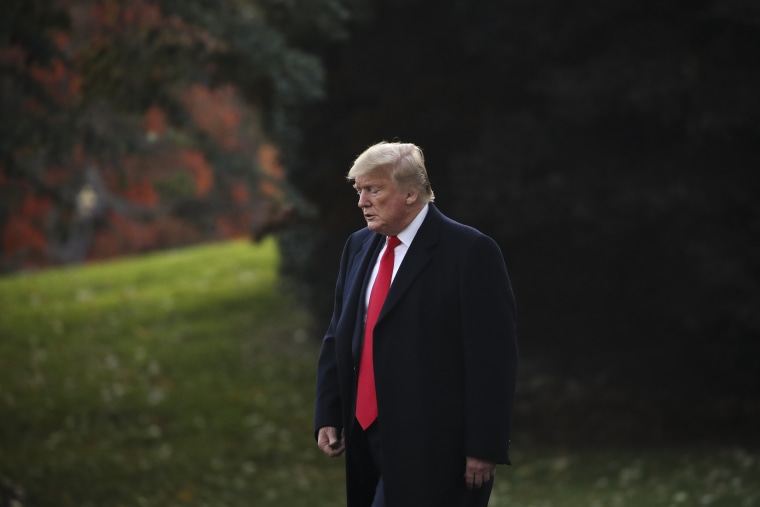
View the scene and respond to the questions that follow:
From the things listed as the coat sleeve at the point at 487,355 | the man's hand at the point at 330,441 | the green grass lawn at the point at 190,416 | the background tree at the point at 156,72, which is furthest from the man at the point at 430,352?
the green grass lawn at the point at 190,416

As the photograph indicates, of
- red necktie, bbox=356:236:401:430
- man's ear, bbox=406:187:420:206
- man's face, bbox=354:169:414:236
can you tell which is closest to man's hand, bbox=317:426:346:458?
red necktie, bbox=356:236:401:430

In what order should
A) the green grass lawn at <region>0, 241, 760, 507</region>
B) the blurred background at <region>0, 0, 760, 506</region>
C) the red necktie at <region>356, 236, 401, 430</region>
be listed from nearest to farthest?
the red necktie at <region>356, 236, 401, 430</region> → the blurred background at <region>0, 0, 760, 506</region> → the green grass lawn at <region>0, 241, 760, 507</region>

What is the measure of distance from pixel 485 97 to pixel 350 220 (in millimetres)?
2036

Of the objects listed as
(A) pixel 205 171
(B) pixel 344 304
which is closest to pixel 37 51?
(B) pixel 344 304

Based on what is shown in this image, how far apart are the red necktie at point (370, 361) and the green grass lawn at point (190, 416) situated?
4787 mm

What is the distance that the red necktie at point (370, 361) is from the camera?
13.4 ft

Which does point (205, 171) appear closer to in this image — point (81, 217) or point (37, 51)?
point (81, 217)

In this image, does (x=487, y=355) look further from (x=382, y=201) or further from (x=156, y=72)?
(x=156, y=72)

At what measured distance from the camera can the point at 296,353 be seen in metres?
15.2

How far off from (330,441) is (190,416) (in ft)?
27.7

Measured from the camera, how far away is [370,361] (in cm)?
410

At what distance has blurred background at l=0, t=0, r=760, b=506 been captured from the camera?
9.23 m

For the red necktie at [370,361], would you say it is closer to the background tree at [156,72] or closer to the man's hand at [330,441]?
the man's hand at [330,441]

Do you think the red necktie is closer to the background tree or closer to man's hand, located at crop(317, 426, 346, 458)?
man's hand, located at crop(317, 426, 346, 458)
